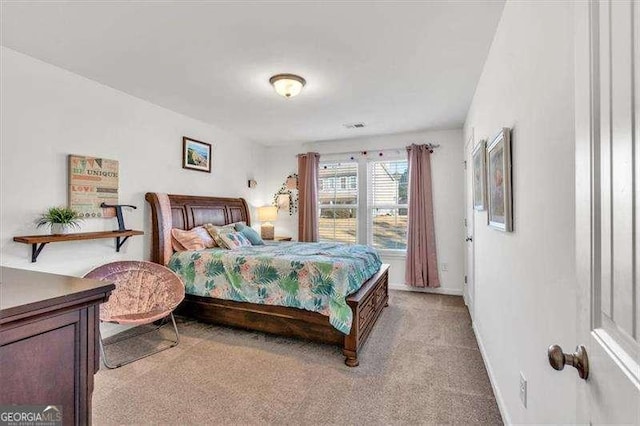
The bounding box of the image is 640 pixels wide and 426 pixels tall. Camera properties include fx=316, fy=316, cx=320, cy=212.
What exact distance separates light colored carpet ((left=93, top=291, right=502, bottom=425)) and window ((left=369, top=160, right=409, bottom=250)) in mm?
2035

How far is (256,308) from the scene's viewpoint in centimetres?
304

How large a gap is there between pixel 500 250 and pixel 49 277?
232cm

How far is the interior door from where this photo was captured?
1.52 ft

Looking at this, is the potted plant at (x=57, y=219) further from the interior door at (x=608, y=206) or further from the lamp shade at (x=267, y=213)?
the interior door at (x=608, y=206)

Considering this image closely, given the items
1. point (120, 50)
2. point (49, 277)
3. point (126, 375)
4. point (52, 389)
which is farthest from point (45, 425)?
point (120, 50)

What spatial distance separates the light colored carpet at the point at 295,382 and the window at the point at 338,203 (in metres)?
2.33

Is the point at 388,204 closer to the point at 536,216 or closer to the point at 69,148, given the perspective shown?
the point at 536,216

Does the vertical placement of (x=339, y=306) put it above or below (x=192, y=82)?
below

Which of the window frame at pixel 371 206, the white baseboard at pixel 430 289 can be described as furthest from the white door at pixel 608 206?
the window frame at pixel 371 206

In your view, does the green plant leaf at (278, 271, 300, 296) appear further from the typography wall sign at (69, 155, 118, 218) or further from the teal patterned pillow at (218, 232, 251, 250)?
the typography wall sign at (69, 155, 118, 218)

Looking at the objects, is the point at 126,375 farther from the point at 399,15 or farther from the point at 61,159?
the point at 399,15

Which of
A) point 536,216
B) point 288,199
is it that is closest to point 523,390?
point 536,216

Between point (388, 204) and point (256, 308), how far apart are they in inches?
113

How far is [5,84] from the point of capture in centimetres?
232
